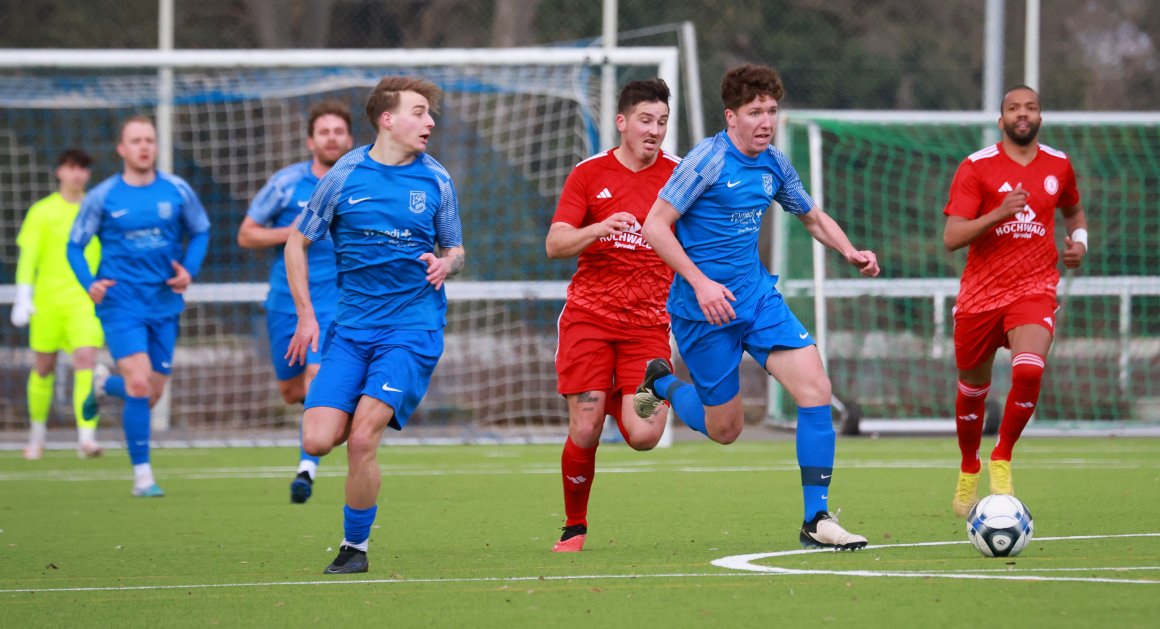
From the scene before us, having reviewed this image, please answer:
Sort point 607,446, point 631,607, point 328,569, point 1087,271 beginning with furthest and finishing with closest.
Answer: point 1087,271
point 607,446
point 328,569
point 631,607

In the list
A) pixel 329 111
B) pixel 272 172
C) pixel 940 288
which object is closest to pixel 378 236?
pixel 329 111

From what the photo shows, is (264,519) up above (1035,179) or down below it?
below

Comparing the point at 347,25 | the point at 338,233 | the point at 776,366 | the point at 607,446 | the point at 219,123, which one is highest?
the point at 347,25

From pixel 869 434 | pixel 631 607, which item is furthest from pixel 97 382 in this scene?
pixel 631 607

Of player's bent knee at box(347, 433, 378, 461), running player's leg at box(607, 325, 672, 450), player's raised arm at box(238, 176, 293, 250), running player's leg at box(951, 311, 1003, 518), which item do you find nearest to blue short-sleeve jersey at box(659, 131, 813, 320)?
running player's leg at box(607, 325, 672, 450)

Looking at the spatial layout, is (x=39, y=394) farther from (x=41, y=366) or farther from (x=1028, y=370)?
(x=1028, y=370)

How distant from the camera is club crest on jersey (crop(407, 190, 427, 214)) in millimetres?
6968

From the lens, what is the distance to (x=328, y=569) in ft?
21.9

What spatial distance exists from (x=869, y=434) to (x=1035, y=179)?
21.5 ft

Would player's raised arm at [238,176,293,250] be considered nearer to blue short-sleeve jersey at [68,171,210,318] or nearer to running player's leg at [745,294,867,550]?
blue short-sleeve jersey at [68,171,210,318]

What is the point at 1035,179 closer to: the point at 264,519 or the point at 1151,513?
the point at 1151,513

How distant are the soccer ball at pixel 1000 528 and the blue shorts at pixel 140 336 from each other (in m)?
5.76

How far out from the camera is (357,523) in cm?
665

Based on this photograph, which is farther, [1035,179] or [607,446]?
[607,446]
